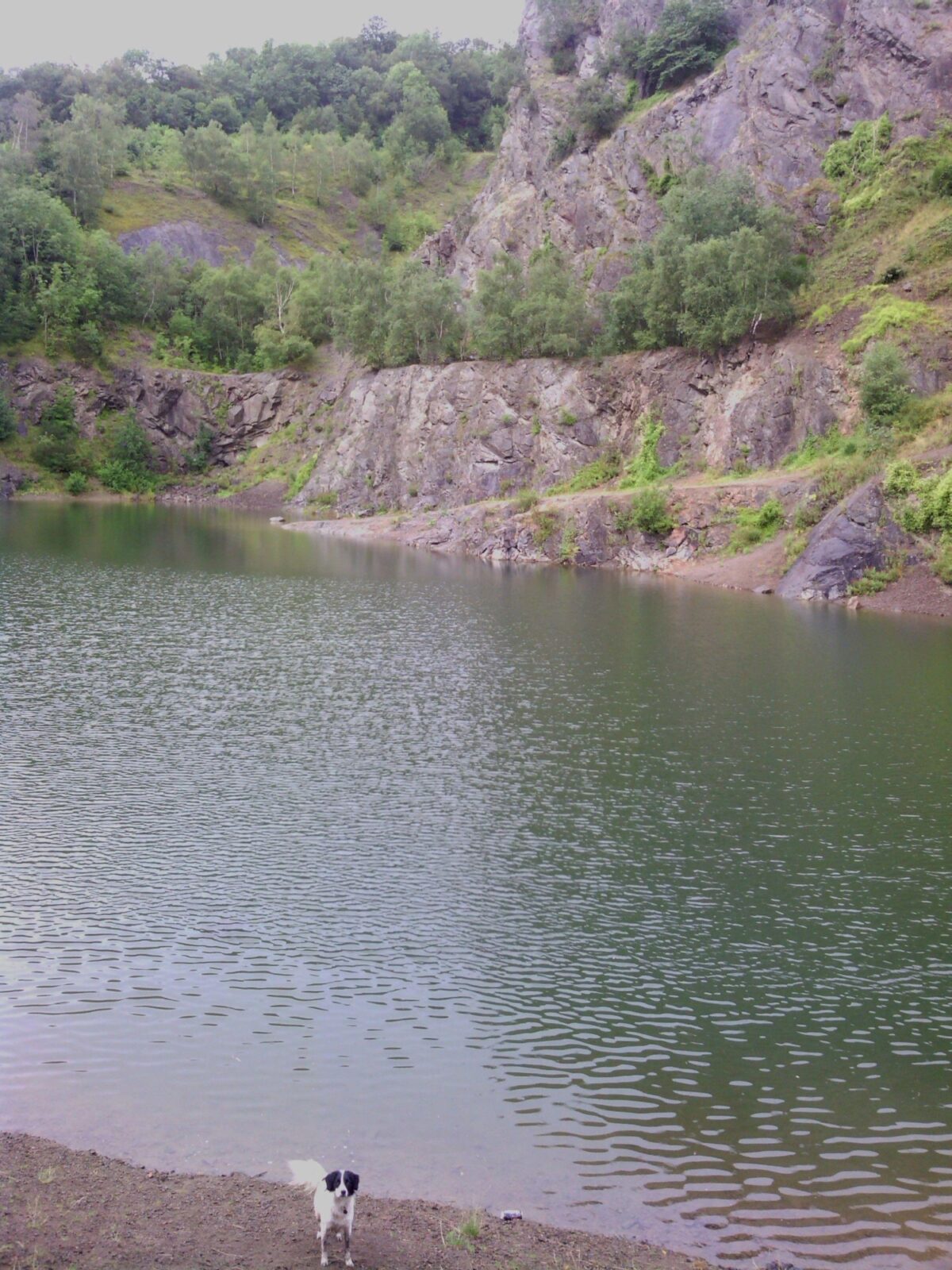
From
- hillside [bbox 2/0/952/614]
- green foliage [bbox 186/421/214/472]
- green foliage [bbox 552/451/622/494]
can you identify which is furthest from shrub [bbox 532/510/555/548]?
green foliage [bbox 186/421/214/472]

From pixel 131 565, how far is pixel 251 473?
182 feet

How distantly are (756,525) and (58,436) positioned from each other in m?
77.6

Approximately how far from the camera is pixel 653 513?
2773 inches

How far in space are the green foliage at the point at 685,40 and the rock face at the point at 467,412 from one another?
3438 centimetres

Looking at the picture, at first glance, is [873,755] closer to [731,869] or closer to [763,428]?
[731,869]

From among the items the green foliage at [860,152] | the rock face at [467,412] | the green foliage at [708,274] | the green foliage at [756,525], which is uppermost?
the green foliage at [860,152]

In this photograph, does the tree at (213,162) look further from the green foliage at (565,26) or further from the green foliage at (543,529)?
the green foliage at (543,529)

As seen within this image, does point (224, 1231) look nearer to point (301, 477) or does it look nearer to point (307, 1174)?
point (307, 1174)

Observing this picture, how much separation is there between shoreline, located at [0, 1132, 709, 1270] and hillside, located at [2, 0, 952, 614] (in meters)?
49.4

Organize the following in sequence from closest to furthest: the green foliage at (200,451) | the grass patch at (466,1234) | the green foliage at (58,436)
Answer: the grass patch at (466,1234) → the green foliage at (58,436) → the green foliage at (200,451)

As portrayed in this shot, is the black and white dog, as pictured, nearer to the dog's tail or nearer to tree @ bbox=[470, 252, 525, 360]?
the dog's tail

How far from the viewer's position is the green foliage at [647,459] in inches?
3068

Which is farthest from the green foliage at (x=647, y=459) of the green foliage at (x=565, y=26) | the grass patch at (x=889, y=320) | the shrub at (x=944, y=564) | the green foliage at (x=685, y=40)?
the green foliage at (x=565, y=26)

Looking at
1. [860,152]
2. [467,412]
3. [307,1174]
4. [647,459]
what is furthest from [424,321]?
[307,1174]
